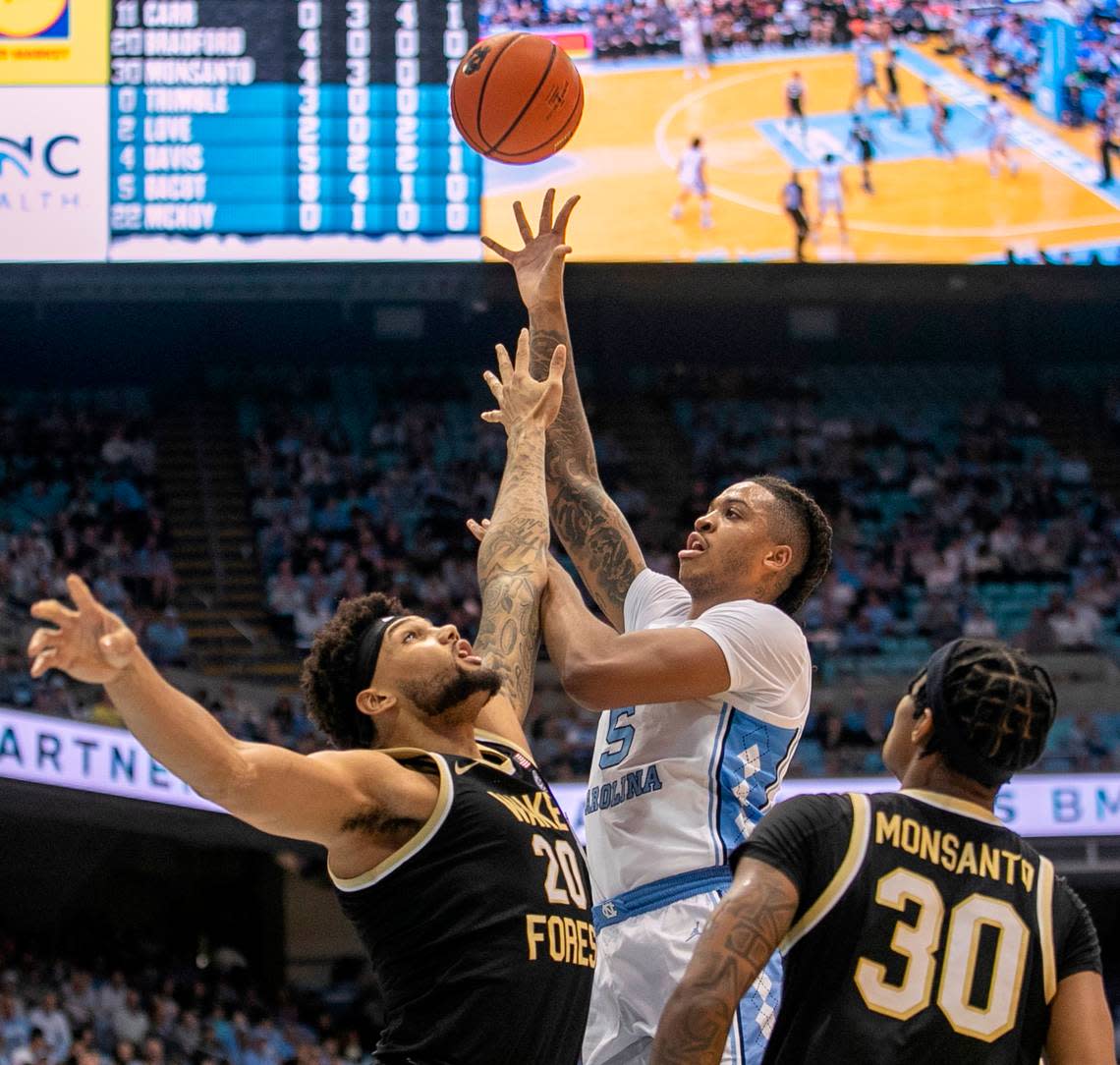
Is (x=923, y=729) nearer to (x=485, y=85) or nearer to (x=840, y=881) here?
(x=840, y=881)

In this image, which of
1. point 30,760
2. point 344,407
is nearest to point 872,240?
point 344,407

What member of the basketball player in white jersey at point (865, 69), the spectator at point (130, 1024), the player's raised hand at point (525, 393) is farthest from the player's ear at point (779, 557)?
the basketball player in white jersey at point (865, 69)

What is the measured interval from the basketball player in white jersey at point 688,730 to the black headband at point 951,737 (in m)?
0.81

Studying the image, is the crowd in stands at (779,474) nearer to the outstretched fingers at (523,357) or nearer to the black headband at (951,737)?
the outstretched fingers at (523,357)

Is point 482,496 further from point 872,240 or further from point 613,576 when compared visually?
point 613,576

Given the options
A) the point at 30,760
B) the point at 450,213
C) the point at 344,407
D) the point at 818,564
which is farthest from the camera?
the point at 344,407

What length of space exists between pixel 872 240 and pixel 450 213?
4178 millimetres

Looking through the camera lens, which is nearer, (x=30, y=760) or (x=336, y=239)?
(x=30, y=760)

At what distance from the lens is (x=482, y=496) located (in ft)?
59.1

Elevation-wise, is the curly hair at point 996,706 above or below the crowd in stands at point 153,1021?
above

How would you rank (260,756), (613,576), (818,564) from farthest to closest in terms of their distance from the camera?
(613,576), (818,564), (260,756)

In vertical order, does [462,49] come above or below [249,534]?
above

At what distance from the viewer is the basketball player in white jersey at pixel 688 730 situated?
364 cm

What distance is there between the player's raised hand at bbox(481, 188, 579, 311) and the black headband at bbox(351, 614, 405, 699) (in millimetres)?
1410
